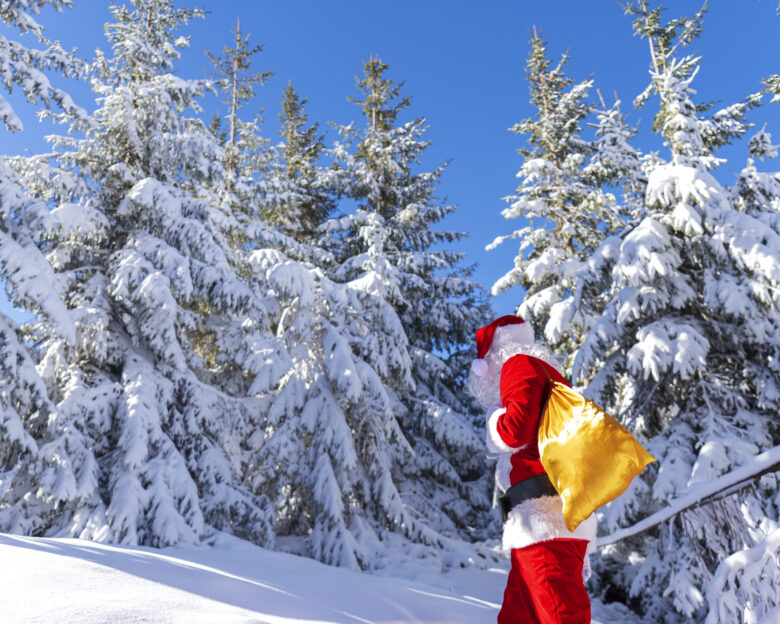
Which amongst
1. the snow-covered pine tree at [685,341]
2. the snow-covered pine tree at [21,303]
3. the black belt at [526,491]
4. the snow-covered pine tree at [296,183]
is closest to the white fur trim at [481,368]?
the black belt at [526,491]

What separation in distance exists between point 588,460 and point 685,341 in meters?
6.84

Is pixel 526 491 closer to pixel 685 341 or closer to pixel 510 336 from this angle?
pixel 510 336

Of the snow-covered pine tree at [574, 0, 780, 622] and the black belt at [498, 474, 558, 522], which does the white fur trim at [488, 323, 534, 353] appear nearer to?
the black belt at [498, 474, 558, 522]

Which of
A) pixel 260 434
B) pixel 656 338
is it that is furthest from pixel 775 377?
pixel 260 434

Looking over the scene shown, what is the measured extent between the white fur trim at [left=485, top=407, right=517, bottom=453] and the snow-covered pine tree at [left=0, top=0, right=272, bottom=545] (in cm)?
628

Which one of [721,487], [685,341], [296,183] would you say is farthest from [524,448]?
[296,183]

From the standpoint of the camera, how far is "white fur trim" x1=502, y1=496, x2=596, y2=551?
2451 millimetres

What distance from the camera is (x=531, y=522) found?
2.50 metres

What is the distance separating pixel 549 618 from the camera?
2.30 meters

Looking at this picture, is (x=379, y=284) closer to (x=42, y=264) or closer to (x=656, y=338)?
(x=656, y=338)

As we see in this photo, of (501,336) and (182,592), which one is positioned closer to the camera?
(182,592)

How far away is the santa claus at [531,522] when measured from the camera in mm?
2381

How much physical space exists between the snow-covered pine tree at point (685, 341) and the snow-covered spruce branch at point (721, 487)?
5.08m

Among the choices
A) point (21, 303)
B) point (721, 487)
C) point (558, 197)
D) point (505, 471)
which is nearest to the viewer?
point (721, 487)
